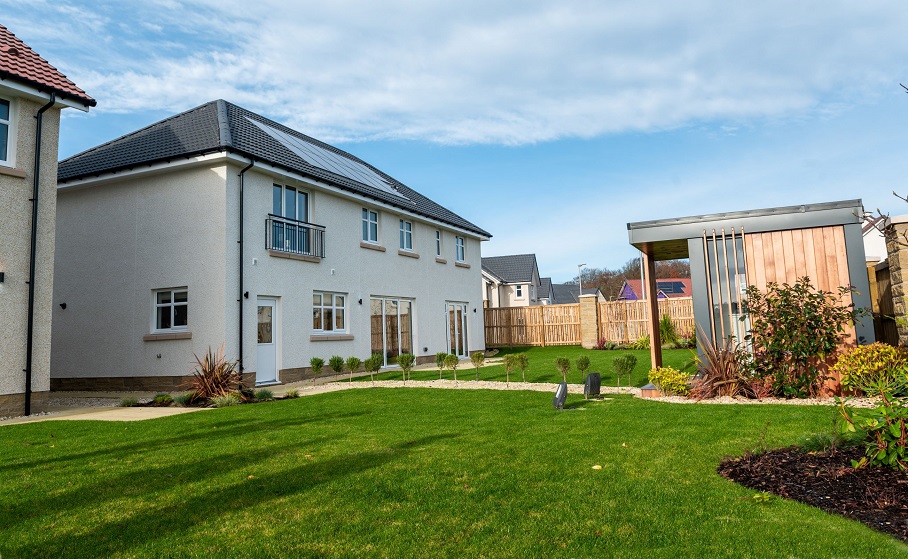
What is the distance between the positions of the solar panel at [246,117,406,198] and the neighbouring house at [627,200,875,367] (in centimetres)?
1164

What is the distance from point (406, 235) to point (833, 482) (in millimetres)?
18256

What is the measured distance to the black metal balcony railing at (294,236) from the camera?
15492 millimetres

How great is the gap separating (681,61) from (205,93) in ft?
48.9

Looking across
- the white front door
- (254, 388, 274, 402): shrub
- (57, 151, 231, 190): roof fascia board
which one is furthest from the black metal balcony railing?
(254, 388, 274, 402): shrub

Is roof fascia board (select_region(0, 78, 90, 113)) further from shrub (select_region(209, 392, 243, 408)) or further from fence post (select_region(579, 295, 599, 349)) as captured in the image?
fence post (select_region(579, 295, 599, 349))

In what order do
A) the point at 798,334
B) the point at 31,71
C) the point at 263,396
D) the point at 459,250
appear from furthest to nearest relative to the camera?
the point at 459,250
the point at 263,396
the point at 31,71
the point at 798,334

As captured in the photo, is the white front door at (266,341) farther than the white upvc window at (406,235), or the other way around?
the white upvc window at (406,235)

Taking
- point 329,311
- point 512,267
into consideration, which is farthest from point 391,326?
point 512,267

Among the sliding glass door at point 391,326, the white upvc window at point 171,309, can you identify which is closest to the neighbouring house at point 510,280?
the sliding glass door at point 391,326

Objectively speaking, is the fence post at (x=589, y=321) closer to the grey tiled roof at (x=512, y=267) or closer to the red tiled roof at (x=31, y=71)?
the red tiled roof at (x=31, y=71)

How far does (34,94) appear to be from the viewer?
10.6 m

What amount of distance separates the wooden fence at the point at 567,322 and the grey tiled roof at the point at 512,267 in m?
19.5

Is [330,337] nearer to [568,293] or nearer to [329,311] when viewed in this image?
[329,311]

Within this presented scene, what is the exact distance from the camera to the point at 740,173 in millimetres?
17141
